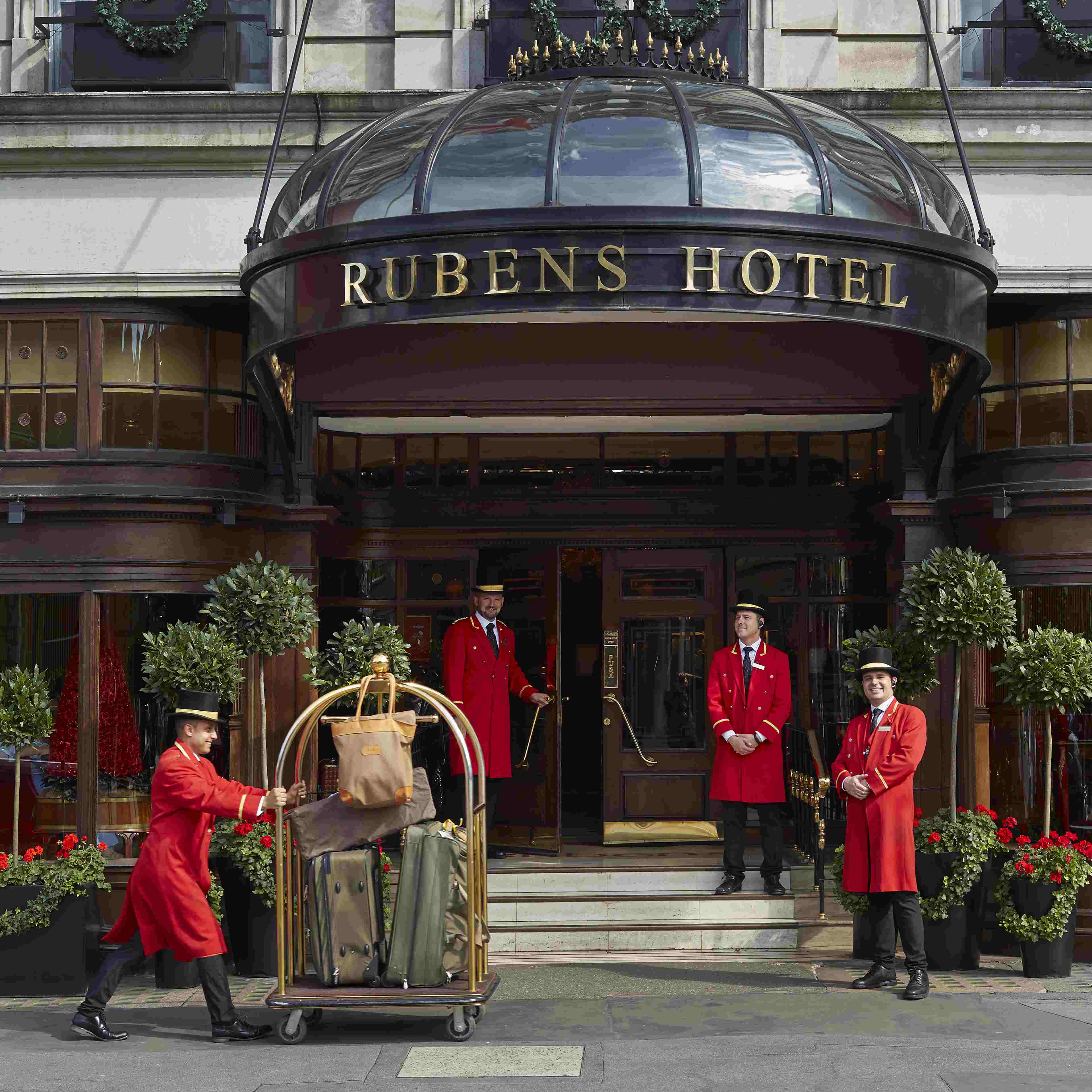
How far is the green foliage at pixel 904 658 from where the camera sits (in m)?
9.92

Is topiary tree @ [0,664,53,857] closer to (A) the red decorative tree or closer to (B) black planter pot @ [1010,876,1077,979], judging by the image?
(A) the red decorative tree

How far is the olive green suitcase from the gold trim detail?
4339 mm

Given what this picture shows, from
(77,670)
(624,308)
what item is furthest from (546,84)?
(77,670)

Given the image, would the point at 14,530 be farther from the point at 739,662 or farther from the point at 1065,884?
the point at 1065,884

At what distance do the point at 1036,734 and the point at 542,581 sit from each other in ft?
13.0

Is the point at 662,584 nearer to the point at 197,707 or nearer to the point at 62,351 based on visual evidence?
the point at 62,351

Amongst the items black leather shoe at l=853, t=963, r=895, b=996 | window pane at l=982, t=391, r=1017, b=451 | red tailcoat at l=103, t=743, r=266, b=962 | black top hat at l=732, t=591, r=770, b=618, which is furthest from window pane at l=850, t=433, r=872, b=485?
red tailcoat at l=103, t=743, r=266, b=962

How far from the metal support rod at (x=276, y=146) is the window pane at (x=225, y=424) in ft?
3.74

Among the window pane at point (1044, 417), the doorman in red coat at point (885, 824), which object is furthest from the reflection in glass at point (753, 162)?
the doorman in red coat at point (885, 824)

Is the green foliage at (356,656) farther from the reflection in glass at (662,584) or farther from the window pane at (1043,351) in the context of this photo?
the window pane at (1043,351)

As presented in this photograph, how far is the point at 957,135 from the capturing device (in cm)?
1037

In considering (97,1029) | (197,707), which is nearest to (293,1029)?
(97,1029)

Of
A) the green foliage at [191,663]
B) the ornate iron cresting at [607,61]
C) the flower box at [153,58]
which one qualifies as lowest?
the green foliage at [191,663]

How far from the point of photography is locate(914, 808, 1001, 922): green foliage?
941cm
